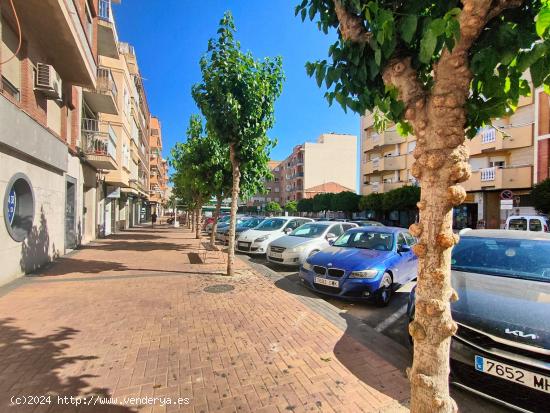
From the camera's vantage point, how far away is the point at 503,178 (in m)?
22.5

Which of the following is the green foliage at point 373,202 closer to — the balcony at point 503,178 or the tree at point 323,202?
the tree at point 323,202

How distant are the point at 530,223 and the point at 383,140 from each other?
69.5 feet

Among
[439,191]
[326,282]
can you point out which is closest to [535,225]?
[326,282]

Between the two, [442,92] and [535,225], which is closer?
[442,92]

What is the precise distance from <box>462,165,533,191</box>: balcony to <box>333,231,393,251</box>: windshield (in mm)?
19871

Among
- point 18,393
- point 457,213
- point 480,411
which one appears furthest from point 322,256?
point 457,213

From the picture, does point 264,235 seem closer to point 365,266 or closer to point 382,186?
point 365,266

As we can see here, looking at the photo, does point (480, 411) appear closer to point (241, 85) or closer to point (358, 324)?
point (358, 324)

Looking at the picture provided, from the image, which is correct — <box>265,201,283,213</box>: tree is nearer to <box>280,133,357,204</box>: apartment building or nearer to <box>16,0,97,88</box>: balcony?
<box>280,133,357,204</box>: apartment building

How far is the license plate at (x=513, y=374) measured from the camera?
7.55ft

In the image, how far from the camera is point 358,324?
452 cm

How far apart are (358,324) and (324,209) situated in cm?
3715

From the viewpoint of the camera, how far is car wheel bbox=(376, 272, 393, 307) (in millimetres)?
5508

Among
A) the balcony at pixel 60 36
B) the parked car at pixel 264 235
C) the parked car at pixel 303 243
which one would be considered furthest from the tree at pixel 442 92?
the parked car at pixel 264 235
